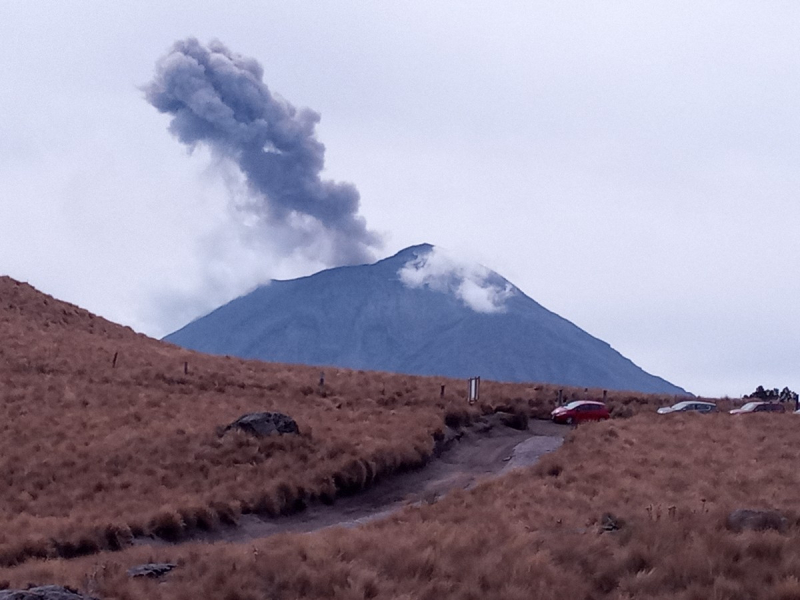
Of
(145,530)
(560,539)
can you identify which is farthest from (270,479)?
(560,539)

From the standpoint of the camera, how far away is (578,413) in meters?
37.3

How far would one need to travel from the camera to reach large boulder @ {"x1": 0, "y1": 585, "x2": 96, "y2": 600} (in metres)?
9.74

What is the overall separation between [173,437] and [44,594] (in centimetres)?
1655

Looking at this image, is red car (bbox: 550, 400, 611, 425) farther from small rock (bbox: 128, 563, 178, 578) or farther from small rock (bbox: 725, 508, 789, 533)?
small rock (bbox: 128, 563, 178, 578)

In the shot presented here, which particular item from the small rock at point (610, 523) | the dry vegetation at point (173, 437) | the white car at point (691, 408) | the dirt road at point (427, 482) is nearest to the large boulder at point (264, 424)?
the dry vegetation at point (173, 437)

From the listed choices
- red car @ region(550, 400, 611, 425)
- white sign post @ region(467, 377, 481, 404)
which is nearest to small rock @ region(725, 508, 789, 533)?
red car @ region(550, 400, 611, 425)

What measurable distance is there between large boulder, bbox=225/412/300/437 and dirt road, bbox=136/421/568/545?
3.93m

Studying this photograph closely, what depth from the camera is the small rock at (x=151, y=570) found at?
11.8m

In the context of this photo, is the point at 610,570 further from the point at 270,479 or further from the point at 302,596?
the point at 270,479

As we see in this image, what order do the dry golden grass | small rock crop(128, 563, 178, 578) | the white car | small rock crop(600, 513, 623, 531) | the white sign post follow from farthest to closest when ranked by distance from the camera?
the white car, the white sign post, small rock crop(600, 513, 623, 531), small rock crop(128, 563, 178, 578), the dry golden grass

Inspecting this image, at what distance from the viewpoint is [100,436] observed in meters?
26.9

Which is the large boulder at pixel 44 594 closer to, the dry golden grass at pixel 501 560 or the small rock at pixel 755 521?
the dry golden grass at pixel 501 560

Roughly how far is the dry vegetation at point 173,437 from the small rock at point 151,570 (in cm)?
457

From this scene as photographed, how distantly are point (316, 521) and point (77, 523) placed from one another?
5.71m
